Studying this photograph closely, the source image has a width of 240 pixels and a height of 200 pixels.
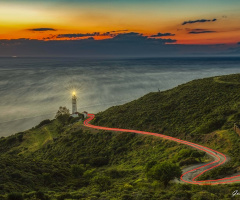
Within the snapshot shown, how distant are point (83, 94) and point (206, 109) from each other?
110 metres

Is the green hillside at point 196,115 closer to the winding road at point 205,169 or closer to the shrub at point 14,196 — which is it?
the winding road at point 205,169

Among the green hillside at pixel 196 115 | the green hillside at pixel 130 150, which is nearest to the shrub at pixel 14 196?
the green hillside at pixel 130 150

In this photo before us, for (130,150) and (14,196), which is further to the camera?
(130,150)

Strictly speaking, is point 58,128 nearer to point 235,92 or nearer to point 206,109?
point 206,109


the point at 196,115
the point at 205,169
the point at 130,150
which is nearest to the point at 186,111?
the point at 196,115

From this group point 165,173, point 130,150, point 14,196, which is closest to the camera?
point 14,196

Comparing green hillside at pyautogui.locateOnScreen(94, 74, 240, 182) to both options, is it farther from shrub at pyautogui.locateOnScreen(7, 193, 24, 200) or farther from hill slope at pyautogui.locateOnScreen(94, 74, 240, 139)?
shrub at pyautogui.locateOnScreen(7, 193, 24, 200)

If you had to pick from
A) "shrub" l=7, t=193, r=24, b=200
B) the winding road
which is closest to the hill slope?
the winding road

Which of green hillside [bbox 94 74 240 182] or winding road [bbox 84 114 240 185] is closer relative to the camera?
winding road [bbox 84 114 240 185]

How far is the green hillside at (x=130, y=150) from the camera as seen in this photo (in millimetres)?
26047

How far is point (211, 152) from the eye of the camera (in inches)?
1470

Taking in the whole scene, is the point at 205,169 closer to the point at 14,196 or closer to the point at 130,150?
the point at 130,150

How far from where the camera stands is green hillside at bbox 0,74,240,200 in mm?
26047

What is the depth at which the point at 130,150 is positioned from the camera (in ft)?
160
